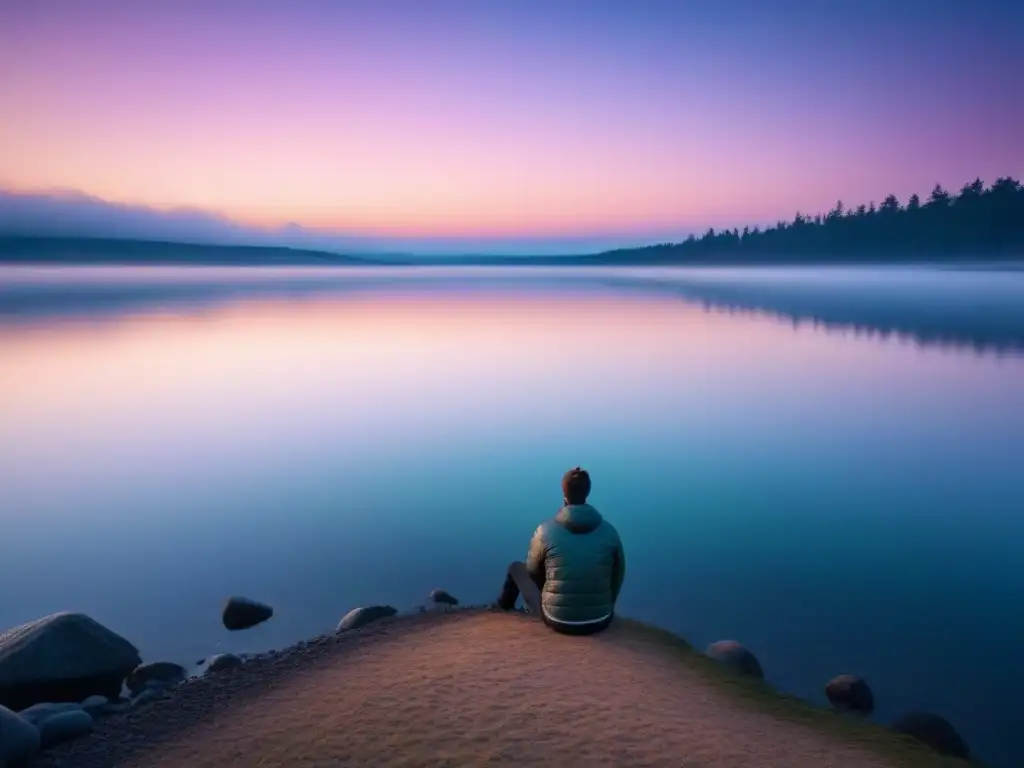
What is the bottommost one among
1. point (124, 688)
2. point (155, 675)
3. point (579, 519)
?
point (124, 688)

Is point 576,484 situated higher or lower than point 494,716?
higher

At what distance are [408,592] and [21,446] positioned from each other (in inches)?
782

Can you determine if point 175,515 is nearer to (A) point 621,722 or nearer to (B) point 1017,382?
(A) point 621,722

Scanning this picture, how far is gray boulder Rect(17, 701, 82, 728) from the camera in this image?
914 centimetres

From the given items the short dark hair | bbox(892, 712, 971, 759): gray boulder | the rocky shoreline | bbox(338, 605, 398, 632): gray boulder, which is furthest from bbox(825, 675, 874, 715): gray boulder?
bbox(338, 605, 398, 632): gray boulder

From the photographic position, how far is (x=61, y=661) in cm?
1059

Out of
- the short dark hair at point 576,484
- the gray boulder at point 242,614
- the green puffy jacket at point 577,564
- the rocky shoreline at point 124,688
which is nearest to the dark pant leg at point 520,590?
the green puffy jacket at point 577,564

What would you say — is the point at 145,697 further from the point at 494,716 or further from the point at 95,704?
the point at 494,716

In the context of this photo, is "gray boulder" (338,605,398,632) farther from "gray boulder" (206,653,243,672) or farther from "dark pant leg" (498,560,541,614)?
"dark pant leg" (498,560,541,614)

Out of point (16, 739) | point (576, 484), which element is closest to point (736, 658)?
point (576, 484)

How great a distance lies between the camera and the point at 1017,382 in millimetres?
39250

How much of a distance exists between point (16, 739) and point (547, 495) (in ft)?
46.1

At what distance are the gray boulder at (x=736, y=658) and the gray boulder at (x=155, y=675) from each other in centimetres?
808

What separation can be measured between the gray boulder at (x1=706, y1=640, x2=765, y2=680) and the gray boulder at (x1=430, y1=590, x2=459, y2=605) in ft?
15.9
